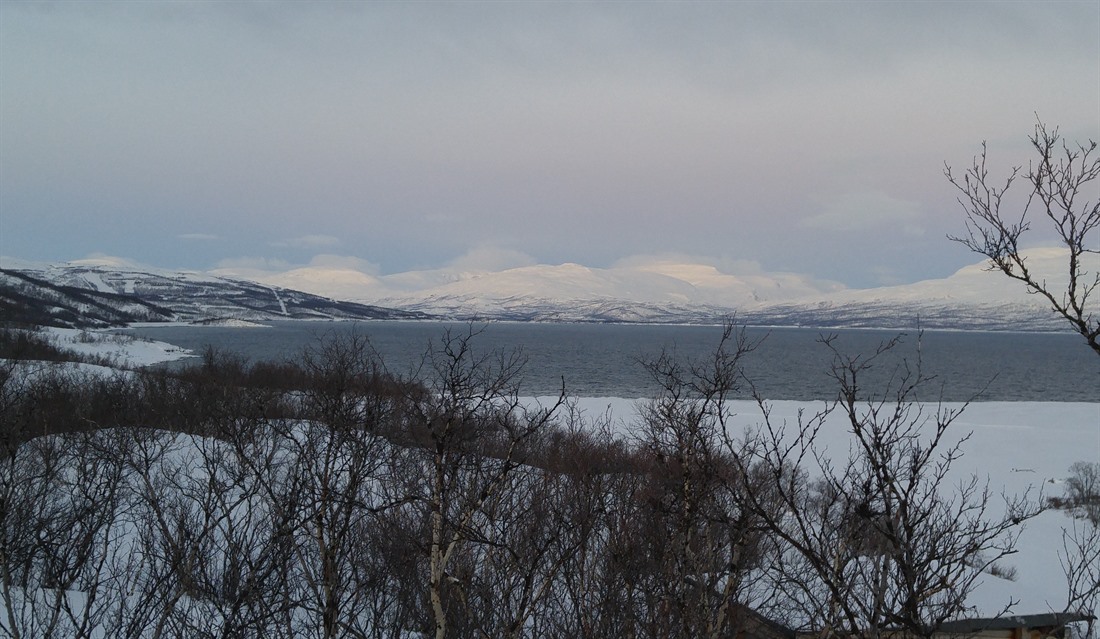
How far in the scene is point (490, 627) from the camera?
578 inches

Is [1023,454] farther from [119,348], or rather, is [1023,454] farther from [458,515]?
[119,348]

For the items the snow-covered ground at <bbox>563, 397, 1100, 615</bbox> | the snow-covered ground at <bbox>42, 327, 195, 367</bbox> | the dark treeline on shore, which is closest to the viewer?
the dark treeline on shore

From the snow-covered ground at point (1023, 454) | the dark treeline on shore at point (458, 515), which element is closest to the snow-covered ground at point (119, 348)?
the dark treeline on shore at point (458, 515)

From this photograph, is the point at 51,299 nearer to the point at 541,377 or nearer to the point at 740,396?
the point at 541,377

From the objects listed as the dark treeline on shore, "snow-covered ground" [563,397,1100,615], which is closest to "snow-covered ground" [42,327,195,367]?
the dark treeline on shore

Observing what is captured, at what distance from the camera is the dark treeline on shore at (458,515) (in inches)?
266

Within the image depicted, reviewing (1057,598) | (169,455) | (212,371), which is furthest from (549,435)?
(212,371)

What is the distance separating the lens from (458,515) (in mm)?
11883

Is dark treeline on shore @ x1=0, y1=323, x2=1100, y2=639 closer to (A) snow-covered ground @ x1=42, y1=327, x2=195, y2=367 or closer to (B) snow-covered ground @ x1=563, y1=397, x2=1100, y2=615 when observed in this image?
(B) snow-covered ground @ x1=563, y1=397, x2=1100, y2=615

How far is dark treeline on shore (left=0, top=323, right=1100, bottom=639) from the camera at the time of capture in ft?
22.2

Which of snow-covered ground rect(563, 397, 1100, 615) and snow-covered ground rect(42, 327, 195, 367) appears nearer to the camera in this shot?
snow-covered ground rect(563, 397, 1100, 615)

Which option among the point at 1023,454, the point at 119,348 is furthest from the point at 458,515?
the point at 119,348

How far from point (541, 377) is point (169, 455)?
158 feet

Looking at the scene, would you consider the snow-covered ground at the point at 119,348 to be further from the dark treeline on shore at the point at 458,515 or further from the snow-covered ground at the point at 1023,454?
the snow-covered ground at the point at 1023,454
